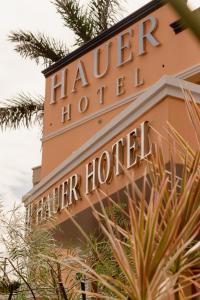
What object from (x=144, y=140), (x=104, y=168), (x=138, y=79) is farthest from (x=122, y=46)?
(x=144, y=140)

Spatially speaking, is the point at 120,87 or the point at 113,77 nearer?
the point at 120,87

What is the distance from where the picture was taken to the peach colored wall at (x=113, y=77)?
41.6 ft

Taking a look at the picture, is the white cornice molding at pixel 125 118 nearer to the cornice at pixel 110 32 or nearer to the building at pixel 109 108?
the building at pixel 109 108

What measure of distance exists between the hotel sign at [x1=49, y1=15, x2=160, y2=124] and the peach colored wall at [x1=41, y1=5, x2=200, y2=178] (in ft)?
0.14

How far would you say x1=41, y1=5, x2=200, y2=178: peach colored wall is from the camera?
12.7 metres

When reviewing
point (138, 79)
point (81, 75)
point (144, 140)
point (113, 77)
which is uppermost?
point (81, 75)

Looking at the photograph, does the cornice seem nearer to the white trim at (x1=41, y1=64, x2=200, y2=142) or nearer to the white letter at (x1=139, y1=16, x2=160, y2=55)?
the white letter at (x1=139, y1=16, x2=160, y2=55)

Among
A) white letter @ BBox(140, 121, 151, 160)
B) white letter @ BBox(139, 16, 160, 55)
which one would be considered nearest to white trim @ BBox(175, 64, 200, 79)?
white letter @ BBox(139, 16, 160, 55)

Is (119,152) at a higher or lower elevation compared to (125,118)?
lower

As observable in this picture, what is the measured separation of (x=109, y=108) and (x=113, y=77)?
28.4 inches

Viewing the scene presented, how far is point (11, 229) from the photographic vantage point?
6906 mm

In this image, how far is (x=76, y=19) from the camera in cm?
1855

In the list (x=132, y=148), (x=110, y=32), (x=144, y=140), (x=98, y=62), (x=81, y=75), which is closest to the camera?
(x=144, y=140)

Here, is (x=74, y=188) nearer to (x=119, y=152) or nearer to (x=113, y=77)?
(x=119, y=152)
